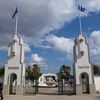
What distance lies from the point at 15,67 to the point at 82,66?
9.91 metres

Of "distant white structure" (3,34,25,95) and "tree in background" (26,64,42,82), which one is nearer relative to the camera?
"distant white structure" (3,34,25,95)

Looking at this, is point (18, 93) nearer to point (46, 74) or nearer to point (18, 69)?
point (18, 69)

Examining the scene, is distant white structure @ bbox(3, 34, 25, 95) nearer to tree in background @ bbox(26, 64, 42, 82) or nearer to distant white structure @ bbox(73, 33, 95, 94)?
distant white structure @ bbox(73, 33, 95, 94)

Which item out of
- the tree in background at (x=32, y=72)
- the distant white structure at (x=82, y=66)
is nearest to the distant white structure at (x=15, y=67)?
the distant white structure at (x=82, y=66)

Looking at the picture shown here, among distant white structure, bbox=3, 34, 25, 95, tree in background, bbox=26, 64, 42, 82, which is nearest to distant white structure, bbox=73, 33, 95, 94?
distant white structure, bbox=3, 34, 25, 95

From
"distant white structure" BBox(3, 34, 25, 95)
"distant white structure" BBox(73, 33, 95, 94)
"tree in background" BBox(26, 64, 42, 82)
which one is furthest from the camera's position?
"tree in background" BBox(26, 64, 42, 82)

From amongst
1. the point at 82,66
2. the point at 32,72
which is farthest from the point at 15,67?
the point at 32,72

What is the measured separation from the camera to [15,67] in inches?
1350

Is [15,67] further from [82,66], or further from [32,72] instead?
[32,72]

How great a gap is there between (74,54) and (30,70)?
54.1m

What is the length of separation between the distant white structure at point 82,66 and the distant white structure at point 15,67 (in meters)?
7.92

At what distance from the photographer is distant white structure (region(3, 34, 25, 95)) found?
3366 cm

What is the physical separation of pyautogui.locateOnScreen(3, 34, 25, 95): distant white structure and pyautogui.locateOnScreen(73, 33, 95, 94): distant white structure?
7.92 metres

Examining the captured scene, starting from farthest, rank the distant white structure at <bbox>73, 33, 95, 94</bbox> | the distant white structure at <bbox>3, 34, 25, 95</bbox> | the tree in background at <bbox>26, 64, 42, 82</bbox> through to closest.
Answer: the tree in background at <bbox>26, 64, 42, 82</bbox>, the distant white structure at <bbox>3, 34, 25, 95</bbox>, the distant white structure at <bbox>73, 33, 95, 94</bbox>
